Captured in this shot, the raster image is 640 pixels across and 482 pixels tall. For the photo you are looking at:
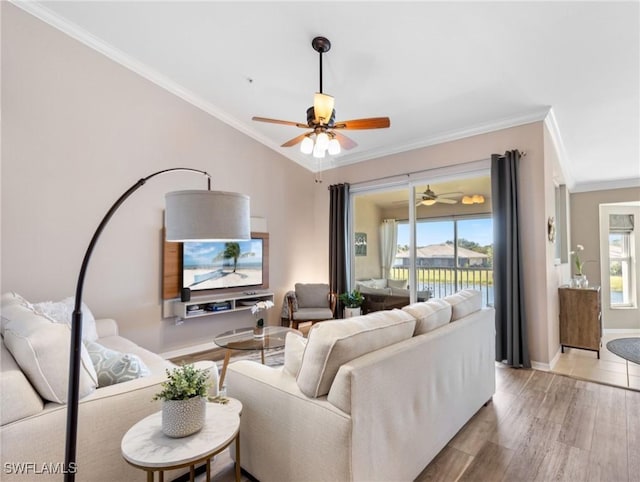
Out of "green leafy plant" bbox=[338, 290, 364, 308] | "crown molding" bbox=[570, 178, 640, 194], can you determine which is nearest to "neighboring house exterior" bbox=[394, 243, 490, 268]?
"green leafy plant" bbox=[338, 290, 364, 308]

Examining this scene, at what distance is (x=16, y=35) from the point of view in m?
3.10

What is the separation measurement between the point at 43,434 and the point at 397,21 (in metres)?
3.51

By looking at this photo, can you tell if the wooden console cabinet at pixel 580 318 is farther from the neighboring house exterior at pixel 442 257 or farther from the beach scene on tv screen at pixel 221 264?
the beach scene on tv screen at pixel 221 264

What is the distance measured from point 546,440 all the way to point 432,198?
313 centimetres

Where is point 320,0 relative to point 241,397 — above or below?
above

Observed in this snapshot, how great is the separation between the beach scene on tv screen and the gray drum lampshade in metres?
2.56

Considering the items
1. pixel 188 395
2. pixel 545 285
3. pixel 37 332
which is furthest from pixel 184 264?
pixel 545 285

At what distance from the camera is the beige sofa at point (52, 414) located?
1.34 metres

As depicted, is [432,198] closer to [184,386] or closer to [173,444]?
[184,386]

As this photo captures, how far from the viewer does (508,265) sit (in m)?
3.69

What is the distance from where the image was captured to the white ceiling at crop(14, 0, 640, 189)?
2.60 metres

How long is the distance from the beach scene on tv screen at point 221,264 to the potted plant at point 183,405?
273 centimetres

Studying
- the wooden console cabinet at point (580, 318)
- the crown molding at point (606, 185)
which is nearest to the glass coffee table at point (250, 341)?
the wooden console cabinet at point (580, 318)

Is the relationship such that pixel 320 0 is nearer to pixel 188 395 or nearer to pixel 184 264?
pixel 188 395
